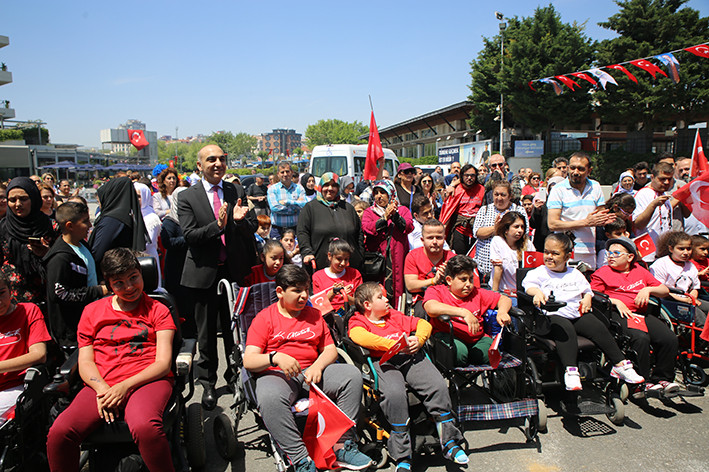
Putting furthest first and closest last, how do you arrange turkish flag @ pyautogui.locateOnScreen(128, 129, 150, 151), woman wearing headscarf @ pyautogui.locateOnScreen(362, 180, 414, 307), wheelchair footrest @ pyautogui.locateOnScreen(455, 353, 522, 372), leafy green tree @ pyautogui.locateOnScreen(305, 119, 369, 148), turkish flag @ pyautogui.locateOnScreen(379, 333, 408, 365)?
leafy green tree @ pyautogui.locateOnScreen(305, 119, 369, 148), turkish flag @ pyautogui.locateOnScreen(128, 129, 150, 151), woman wearing headscarf @ pyautogui.locateOnScreen(362, 180, 414, 307), wheelchair footrest @ pyautogui.locateOnScreen(455, 353, 522, 372), turkish flag @ pyautogui.locateOnScreen(379, 333, 408, 365)

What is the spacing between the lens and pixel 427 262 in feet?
14.6

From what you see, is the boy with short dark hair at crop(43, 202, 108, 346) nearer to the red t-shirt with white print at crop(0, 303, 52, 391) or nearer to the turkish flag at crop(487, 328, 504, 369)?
the red t-shirt with white print at crop(0, 303, 52, 391)

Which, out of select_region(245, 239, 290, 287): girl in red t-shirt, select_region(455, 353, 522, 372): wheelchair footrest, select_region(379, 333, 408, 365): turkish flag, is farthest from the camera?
select_region(245, 239, 290, 287): girl in red t-shirt

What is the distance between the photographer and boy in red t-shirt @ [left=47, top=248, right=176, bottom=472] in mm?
2551

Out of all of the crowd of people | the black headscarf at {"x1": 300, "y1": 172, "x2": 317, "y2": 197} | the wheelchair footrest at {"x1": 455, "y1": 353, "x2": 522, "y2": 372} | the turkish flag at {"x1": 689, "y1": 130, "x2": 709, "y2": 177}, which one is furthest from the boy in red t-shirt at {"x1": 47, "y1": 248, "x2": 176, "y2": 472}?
the black headscarf at {"x1": 300, "y1": 172, "x2": 317, "y2": 197}

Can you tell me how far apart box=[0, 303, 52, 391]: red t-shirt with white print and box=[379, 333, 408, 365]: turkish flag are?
238 cm

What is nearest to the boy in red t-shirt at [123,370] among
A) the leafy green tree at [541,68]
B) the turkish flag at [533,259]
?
the turkish flag at [533,259]

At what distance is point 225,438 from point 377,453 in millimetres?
1115

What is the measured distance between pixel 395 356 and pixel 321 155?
10464 millimetres

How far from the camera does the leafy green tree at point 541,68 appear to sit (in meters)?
27.0

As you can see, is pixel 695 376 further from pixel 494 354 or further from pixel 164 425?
pixel 164 425

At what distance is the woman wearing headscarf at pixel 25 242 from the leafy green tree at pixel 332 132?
326ft

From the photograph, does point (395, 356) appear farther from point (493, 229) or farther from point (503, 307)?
point (493, 229)

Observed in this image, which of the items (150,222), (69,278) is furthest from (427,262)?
(150,222)
